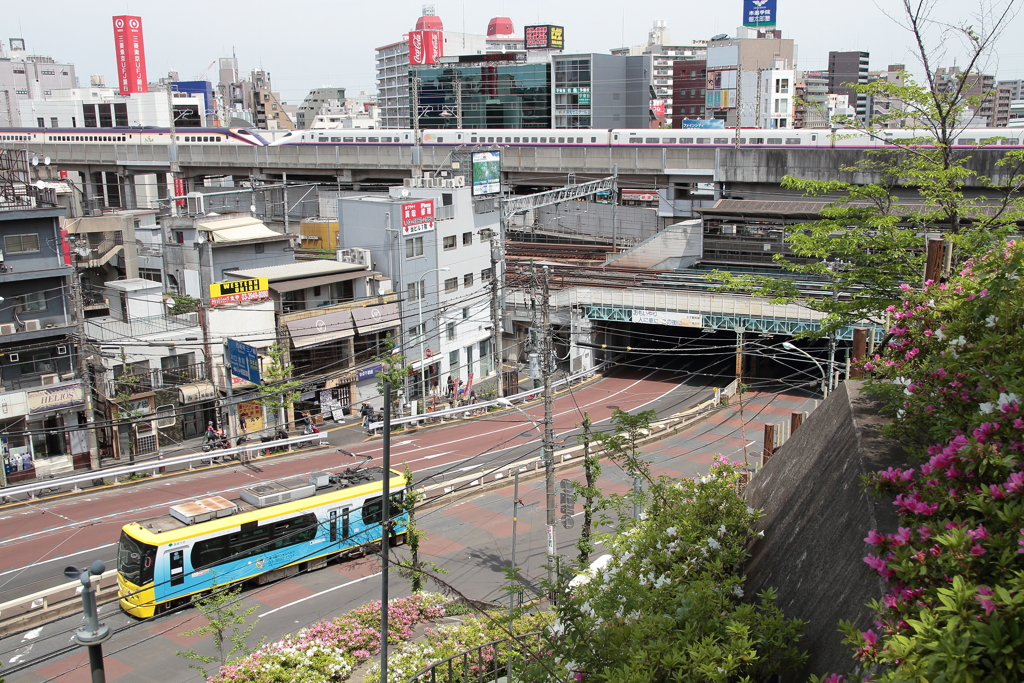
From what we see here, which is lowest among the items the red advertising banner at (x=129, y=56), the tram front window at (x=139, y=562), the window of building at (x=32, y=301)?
the tram front window at (x=139, y=562)

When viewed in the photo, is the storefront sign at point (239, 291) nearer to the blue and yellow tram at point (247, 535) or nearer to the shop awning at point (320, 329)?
the shop awning at point (320, 329)

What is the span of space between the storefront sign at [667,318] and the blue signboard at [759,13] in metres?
77.0

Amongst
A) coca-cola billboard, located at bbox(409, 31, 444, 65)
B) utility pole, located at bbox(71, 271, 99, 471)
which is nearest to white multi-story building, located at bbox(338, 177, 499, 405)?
utility pole, located at bbox(71, 271, 99, 471)

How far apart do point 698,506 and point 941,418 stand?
2.30 metres

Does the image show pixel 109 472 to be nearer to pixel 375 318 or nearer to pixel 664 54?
pixel 375 318

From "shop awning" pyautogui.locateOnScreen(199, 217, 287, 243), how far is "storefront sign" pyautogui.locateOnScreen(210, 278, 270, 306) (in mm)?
3908

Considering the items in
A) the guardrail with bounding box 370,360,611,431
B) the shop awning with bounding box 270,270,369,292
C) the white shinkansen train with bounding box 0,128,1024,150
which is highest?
the white shinkansen train with bounding box 0,128,1024,150

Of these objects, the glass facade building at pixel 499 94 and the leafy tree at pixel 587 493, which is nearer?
the leafy tree at pixel 587 493

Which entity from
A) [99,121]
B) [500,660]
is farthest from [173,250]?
[99,121]

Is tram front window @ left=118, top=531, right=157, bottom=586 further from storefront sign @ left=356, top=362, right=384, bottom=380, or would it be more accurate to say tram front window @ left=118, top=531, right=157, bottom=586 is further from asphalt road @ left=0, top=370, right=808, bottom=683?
storefront sign @ left=356, top=362, right=384, bottom=380

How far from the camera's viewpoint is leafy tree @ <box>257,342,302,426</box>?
93.1 ft

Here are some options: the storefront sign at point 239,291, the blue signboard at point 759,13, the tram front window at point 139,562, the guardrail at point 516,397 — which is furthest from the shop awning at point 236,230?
the blue signboard at point 759,13

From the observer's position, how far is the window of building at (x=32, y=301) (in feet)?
89.4

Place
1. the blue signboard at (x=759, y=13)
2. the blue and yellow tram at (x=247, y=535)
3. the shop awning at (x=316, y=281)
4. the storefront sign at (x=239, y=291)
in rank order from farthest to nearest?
the blue signboard at (x=759, y=13) → the shop awning at (x=316, y=281) → the storefront sign at (x=239, y=291) → the blue and yellow tram at (x=247, y=535)
